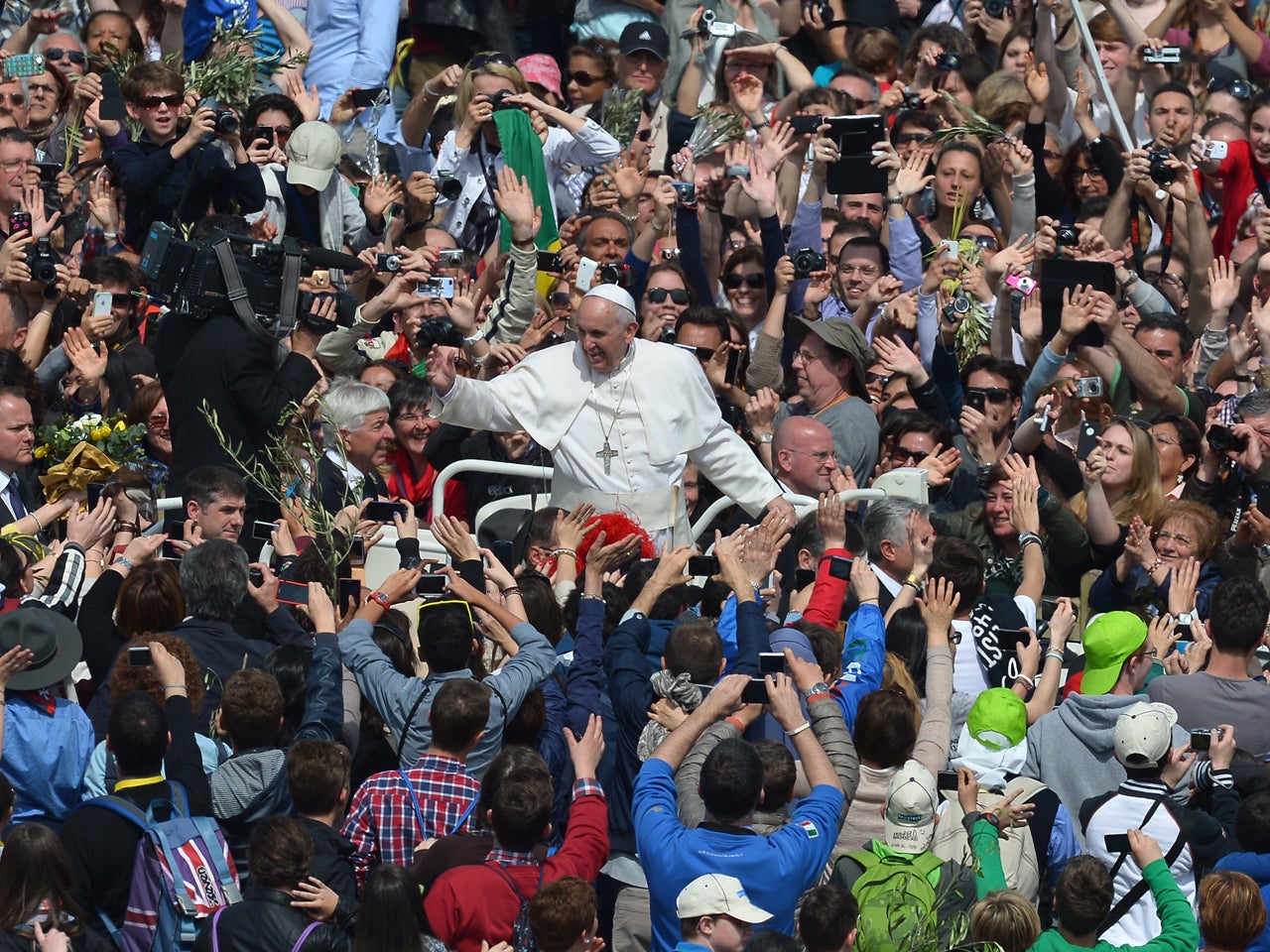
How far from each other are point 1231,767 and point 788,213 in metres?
5.51

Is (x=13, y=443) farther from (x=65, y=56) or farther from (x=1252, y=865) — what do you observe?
(x=1252, y=865)

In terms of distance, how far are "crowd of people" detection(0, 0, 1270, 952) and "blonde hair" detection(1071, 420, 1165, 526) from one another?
22mm

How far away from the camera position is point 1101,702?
27.5ft

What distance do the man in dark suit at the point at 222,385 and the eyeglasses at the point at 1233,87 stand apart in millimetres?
6378

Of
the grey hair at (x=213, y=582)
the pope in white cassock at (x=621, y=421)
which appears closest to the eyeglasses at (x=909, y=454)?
the pope in white cassock at (x=621, y=421)

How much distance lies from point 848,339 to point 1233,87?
4128 mm

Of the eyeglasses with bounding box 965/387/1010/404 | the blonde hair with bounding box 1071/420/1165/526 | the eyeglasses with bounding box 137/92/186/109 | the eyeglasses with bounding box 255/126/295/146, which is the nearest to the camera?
the blonde hair with bounding box 1071/420/1165/526

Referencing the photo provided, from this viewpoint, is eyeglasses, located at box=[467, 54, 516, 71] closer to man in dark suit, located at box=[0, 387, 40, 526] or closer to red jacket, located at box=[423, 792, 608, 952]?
man in dark suit, located at box=[0, 387, 40, 526]

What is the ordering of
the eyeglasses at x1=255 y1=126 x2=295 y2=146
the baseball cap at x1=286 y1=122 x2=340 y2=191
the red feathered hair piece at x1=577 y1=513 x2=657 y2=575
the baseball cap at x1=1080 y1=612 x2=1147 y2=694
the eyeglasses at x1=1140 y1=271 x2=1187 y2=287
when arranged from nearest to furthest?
the baseball cap at x1=1080 y1=612 x2=1147 y2=694 < the red feathered hair piece at x1=577 y1=513 x2=657 y2=575 < the baseball cap at x1=286 y1=122 x2=340 y2=191 < the eyeglasses at x1=255 y1=126 x2=295 y2=146 < the eyeglasses at x1=1140 y1=271 x2=1187 y2=287

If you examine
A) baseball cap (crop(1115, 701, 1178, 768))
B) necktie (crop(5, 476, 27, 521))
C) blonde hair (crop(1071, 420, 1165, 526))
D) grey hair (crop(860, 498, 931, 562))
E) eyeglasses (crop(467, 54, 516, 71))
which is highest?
eyeglasses (crop(467, 54, 516, 71))

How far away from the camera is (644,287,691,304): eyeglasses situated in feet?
38.4

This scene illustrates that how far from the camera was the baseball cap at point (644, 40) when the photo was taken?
1408 cm

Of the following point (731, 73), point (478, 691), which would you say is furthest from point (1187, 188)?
point (478, 691)

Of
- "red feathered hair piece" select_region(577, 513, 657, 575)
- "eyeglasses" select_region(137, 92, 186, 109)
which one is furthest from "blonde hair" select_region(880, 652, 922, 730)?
"eyeglasses" select_region(137, 92, 186, 109)
